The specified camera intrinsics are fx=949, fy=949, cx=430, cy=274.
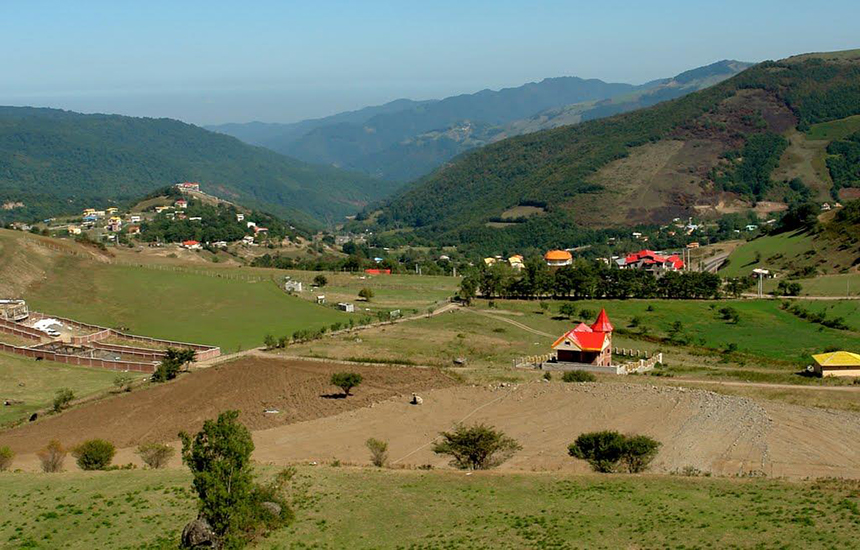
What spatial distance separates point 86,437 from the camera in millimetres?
42188

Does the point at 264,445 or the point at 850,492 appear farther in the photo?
the point at 264,445

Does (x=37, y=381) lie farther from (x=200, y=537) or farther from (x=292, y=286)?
(x=292, y=286)

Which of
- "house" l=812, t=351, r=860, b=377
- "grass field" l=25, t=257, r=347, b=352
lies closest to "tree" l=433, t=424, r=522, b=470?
"house" l=812, t=351, r=860, b=377

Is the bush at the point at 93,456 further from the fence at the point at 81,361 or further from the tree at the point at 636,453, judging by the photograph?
the fence at the point at 81,361

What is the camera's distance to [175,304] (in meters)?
78.7

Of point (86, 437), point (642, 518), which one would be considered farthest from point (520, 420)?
point (86, 437)

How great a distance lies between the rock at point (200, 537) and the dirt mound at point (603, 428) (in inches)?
488

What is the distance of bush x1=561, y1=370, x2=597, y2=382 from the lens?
50.6 m

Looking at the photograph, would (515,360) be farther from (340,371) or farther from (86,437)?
(86,437)

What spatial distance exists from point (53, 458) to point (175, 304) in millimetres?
44521

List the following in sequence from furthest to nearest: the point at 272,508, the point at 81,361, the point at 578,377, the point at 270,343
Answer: the point at 270,343 → the point at 81,361 → the point at 578,377 → the point at 272,508

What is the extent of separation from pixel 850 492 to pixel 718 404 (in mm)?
16135

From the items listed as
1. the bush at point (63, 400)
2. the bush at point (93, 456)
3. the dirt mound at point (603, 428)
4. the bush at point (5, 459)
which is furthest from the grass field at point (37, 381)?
the dirt mound at point (603, 428)

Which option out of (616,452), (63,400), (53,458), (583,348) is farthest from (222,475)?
(583,348)
